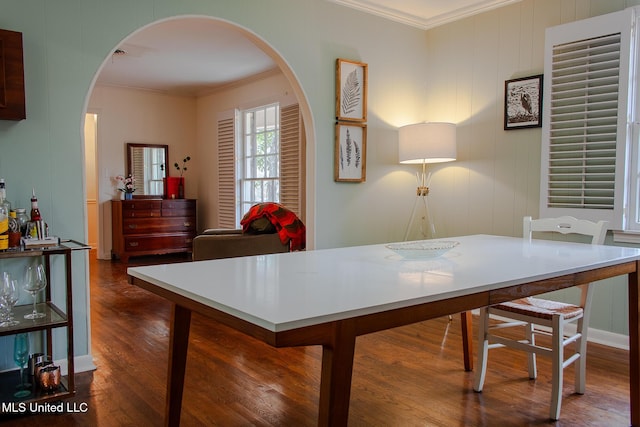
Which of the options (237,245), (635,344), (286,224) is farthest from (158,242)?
(635,344)

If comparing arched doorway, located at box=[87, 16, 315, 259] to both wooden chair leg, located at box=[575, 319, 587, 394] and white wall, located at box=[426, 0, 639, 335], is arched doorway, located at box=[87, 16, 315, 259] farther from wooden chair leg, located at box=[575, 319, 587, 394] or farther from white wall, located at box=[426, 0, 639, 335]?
wooden chair leg, located at box=[575, 319, 587, 394]

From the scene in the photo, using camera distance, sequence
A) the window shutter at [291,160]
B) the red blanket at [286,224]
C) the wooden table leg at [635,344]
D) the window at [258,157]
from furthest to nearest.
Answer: the window at [258,157]
the window shutter at [291,160]
the red blanket at [286,224]
the wooden table leg at [635,344]

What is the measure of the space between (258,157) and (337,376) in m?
5.65

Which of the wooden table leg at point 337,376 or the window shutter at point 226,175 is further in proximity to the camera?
the window shutter at point 226,175

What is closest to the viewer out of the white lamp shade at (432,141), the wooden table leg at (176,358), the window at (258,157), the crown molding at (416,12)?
the wooden table leg at (176,358)

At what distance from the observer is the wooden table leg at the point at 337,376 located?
1.13m

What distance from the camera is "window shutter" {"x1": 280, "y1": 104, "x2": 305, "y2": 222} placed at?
5695 mm

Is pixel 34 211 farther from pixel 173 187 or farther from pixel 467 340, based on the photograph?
pixel 173 187

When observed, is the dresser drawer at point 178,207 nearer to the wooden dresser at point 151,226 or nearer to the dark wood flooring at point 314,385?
the wooden dresser at point 151,226

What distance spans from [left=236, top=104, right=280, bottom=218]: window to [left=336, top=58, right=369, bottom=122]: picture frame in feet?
7.82

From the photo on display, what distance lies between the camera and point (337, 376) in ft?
3.73

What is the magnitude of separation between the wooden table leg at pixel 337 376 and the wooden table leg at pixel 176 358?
2.57 feet

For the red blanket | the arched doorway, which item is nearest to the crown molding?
the arched doorway

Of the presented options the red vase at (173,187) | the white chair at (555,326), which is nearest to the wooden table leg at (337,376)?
the white chair at (555,326)
